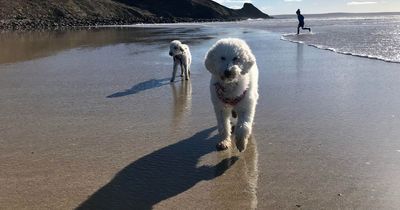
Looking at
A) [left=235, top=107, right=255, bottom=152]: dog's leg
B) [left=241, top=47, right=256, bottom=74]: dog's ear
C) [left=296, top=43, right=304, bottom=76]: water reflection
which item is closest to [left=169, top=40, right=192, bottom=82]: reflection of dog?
[left=296, top=43, right=304, bottom=76]: water reflection

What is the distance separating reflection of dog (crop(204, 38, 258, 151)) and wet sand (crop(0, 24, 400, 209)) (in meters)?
0.30

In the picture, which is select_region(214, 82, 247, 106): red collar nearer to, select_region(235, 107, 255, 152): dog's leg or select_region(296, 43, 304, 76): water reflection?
select_region(235, 107, 255, 152): dog's leg

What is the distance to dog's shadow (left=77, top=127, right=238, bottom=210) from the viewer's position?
12.8ft

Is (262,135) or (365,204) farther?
(262,135)

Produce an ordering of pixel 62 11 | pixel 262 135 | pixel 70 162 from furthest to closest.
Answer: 1. pixel 62 11
2. pixel 262 135
3. pixel 70 162

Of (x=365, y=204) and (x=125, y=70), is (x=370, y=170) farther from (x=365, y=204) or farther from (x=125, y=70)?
(x=125, y=70)

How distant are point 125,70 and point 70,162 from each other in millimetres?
7817

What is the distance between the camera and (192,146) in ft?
18.0

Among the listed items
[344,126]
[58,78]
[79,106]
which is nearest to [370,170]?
[344,126]

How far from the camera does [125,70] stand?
12.6 metres

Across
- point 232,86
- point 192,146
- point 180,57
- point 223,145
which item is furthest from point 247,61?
point 180,57

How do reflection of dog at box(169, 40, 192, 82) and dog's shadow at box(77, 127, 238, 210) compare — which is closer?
dog's shadow at box(77, 127, 238, 210)

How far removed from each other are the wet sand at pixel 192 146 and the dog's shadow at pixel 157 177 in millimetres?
10

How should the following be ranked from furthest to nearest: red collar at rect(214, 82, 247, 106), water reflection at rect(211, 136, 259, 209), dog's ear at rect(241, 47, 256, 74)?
1. red collar at rect(214, 82, 247, 106)
2. dog's ear at rect(241, 47, 256, 74)
3. water reflection at rect(211, 136, 259, 209)
